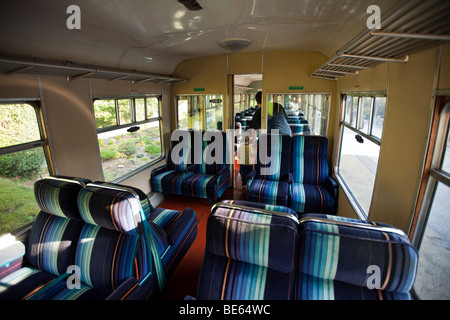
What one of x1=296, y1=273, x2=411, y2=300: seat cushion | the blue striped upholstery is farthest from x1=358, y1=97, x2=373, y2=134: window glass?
the blue striped upholstery

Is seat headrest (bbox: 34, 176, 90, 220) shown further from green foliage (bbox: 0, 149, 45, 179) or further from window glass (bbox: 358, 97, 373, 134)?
window glass (bbox: 358, 97, 373, 134)

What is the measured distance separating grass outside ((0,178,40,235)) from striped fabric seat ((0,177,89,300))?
0.33 metres

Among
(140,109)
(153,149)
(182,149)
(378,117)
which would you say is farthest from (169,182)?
(378,117)

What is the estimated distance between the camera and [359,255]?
3.94 feet

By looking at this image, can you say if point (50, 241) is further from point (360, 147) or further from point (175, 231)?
point (360, 147)

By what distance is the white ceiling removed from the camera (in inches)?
73.8

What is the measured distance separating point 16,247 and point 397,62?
148 inches

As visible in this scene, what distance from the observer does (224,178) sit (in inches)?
186

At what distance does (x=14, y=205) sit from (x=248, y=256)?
8.15 feet

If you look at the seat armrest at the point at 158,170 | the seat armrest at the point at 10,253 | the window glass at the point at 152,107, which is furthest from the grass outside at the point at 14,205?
the window glass at the point at 152,107

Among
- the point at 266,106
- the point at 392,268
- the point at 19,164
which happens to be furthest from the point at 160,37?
the point at 392,268

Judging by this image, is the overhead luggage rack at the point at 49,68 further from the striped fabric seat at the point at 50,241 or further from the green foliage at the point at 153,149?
the green foliage at the point at 153,149

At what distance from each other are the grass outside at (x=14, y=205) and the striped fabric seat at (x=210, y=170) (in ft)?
7.59

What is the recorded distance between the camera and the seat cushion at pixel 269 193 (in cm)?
360
